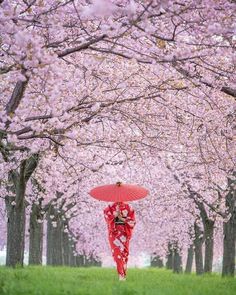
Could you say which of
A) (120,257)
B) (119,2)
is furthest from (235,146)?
(119,2)

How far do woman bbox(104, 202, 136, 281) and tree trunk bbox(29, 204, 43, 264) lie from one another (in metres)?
11.3

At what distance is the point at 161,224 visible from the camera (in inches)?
1380

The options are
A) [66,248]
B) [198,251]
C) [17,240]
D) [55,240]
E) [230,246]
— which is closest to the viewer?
[17,240]

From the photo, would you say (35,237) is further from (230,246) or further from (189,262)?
(189,262)

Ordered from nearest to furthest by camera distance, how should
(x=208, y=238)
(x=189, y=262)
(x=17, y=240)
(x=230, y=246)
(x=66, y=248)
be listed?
(x=17, y=240) → (x=230, y=246) → (x=208, y=238) → (x=189, y=262) → (x=66, y=248)

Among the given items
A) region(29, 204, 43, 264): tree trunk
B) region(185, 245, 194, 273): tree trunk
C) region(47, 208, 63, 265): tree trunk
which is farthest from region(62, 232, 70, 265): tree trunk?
region(29, 204, 43, 264): tree trunk

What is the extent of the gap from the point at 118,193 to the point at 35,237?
40.3ft

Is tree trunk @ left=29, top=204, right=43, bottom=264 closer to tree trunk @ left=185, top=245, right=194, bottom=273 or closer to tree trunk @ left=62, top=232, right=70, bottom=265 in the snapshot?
tree trunk @ left=62, top=232, right=70, bottom=265

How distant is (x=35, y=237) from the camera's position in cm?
2406

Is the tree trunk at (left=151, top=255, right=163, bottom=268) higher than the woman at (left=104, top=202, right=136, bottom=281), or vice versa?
the woman at (left=104, top=202, right=136, bottom=281)

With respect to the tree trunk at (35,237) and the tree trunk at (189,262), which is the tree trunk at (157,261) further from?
the tree trunk at (35,237)

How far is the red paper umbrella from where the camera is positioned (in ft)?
41.1

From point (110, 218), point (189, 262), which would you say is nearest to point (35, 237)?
point (110, 218)

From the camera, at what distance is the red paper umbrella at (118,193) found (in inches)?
494
